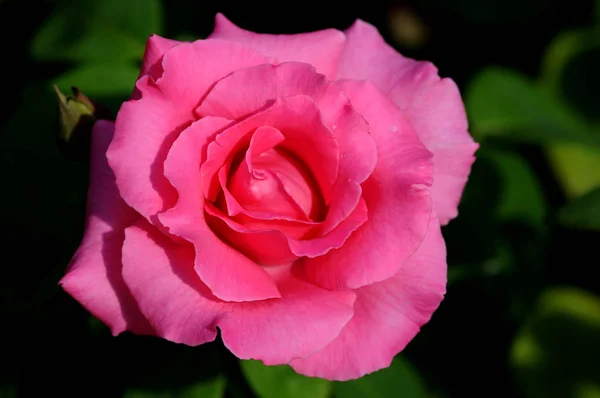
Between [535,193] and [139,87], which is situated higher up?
[139,87]

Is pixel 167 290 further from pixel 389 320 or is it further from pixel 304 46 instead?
pixel 304 46

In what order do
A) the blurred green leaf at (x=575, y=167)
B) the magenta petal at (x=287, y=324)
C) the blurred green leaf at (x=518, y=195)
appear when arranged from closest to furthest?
the magenta petal at (x=287, y=324) < the blurred green leaf at (x=518, y=195) < the blurred green leaf at (x=575, y=167)

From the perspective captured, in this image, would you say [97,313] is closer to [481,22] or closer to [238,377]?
[238,377]

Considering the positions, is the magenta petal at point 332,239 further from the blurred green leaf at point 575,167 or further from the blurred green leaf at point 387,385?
the blurred green leaf at point 575,167

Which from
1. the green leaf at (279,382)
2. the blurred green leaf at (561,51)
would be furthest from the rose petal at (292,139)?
the blurred green leaf at (561,51)

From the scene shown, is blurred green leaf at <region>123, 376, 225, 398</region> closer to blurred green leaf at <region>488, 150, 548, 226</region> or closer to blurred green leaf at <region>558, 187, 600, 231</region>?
blurred green leaf at <region>558, 187, 600, 231</region>

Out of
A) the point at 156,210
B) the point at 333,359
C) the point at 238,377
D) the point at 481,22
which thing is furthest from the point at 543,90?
the point at 156,210
